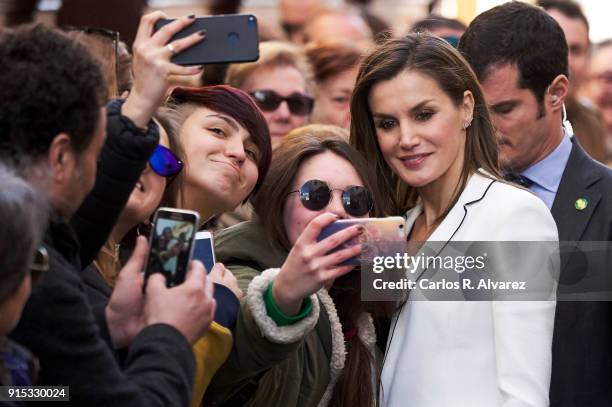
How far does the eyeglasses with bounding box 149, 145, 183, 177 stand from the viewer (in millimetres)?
3039

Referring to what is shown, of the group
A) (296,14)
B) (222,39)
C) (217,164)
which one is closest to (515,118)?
(217,164)

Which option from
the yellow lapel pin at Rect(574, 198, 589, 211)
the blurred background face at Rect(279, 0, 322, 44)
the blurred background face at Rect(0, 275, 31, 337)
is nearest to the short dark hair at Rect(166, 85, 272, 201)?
the yellow lapel pin at Rect(574, 198, 589, 211)

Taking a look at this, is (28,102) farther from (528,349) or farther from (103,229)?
(528,349)

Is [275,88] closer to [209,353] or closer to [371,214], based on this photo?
[371,214]

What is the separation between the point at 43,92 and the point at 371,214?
137cm

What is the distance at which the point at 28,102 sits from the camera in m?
2.23

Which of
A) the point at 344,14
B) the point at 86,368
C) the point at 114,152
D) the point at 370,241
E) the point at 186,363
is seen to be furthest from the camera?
the point at 344,14

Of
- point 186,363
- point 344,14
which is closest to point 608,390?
point 186,363

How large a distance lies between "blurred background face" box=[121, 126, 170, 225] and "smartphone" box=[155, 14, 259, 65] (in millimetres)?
261

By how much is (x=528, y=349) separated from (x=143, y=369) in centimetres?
116

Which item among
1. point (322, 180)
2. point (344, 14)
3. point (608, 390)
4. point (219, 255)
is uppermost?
point (344, 14)

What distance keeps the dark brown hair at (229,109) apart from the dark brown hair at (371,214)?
0.15ft

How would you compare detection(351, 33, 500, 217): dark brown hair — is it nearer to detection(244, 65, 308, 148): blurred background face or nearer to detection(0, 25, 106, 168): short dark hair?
detection(0, 25, 106, 168): short dark hair

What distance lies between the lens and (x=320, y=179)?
338 cm
